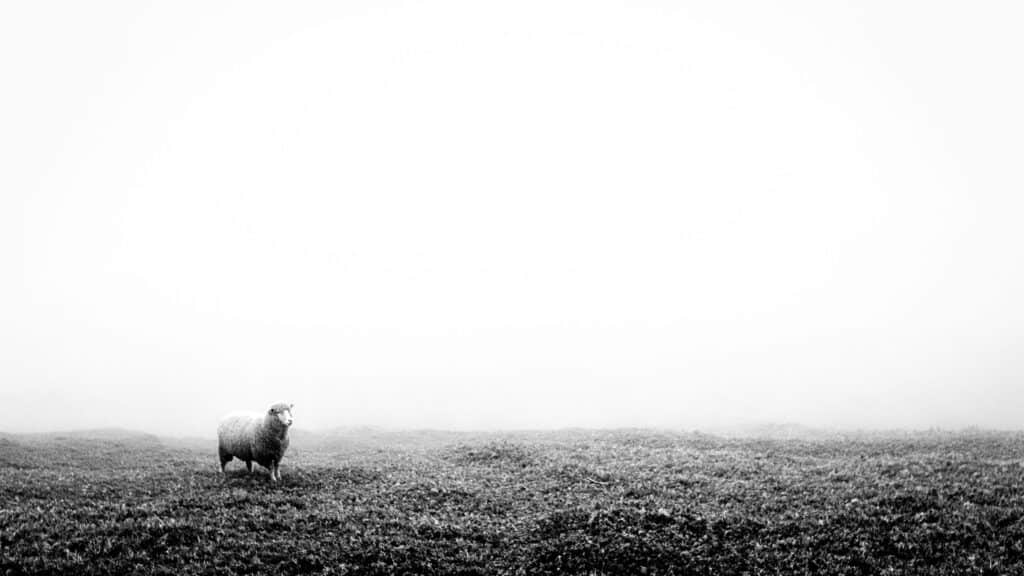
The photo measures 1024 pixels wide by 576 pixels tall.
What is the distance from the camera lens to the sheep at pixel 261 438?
2095cm

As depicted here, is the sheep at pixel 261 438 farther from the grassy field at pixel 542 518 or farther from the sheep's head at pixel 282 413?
the grassy field at pixel 542 518

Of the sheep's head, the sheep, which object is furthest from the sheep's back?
the sheep's head

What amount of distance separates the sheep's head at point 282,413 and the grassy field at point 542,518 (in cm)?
224

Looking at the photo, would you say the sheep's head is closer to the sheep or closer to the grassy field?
the sheep

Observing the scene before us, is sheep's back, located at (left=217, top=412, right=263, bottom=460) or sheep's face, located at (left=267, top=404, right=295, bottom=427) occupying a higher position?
sheep's face, located at (left=267, top=404, right=295, bottom=427)

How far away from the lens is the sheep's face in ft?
67.7

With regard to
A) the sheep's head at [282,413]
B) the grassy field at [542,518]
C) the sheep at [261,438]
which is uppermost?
the sheep's head at [282,413]

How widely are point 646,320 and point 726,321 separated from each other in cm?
2503

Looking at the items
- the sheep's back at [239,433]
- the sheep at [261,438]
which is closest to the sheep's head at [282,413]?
the sheep at [261,438]

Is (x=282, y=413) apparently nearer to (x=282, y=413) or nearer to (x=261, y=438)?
(x=282, y=413)

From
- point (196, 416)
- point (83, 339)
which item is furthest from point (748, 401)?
point (83, 339)

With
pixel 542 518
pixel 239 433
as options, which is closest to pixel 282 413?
pixel 239 433

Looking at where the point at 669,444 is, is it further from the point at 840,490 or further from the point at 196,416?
the point at 196,416

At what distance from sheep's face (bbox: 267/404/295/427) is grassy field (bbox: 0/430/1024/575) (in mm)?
2249
